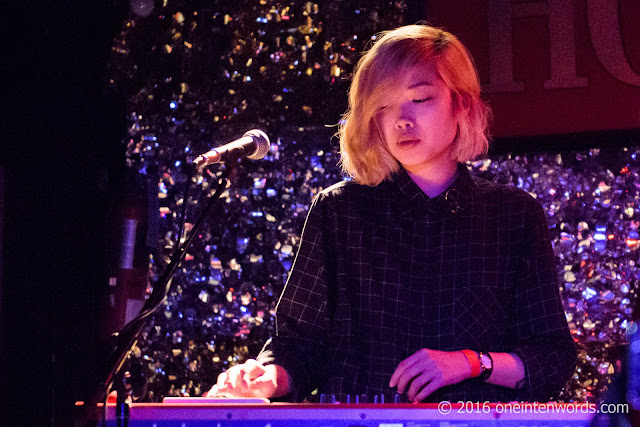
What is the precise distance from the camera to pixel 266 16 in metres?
2.52

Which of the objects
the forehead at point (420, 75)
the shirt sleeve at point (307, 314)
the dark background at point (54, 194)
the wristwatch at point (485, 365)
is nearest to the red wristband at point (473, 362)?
the wristwatch at point (485, 365)

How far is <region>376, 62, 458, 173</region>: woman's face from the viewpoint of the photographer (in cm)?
183

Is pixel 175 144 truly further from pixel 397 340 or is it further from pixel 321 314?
pixel 397 340

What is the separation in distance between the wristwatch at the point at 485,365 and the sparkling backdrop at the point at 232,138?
885 mm

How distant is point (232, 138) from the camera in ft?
8.25

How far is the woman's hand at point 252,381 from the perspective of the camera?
55.7 inches

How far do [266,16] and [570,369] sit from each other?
1.65 metres

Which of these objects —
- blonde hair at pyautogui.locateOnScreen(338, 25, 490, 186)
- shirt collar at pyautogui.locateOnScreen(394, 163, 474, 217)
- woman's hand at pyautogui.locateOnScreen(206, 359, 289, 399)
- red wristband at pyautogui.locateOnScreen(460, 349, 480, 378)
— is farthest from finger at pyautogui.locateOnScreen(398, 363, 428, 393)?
blonde hair at pyautogui.locateOnScreen(338, 25, 490, 186)

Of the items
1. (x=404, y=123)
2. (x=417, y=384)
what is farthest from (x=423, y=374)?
(x=404, y=123)

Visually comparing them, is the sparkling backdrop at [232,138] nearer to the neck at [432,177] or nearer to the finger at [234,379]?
the neck at [432,177]

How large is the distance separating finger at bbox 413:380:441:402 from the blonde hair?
0.67 meters

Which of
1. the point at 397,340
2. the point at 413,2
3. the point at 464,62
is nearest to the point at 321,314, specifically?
the point at 397,340

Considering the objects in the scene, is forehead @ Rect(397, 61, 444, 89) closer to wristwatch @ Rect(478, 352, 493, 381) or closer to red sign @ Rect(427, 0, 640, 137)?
red sign @ Rect(427, 0, 640, 137)

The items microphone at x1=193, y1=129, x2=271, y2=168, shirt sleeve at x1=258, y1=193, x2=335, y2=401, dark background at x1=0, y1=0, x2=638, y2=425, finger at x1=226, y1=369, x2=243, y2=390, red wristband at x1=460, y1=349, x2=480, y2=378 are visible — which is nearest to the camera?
microphone at x1=193, y1=129, x2=271, y2=168
